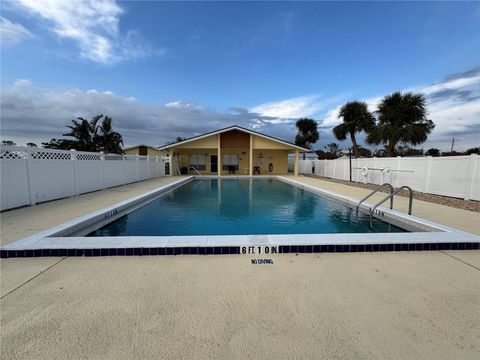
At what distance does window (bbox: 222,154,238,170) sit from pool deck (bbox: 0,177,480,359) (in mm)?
18295

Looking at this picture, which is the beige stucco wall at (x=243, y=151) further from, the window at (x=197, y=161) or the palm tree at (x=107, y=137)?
the palm tree at (x=107, y=137)

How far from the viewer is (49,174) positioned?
680 centimetres

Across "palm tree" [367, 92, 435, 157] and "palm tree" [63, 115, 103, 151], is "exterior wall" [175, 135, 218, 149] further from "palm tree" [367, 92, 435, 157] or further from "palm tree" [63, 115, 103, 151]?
"palm tree" [367, 92, 435, 157]

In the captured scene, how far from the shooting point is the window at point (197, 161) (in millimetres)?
21172

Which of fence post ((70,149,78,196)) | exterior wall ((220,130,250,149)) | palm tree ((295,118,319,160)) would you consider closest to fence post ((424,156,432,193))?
exterior wall ((220,130,250,149))

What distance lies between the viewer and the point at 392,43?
37.9 feet

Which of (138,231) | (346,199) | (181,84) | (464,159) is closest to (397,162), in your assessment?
(464,159)

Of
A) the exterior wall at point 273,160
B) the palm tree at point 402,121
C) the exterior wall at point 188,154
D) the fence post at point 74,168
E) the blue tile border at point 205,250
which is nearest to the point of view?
the blue tile border at point 205,250

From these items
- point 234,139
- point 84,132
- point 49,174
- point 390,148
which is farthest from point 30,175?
point 390,148

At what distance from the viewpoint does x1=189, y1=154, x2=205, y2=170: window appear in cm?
2117

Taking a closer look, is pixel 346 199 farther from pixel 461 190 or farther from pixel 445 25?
pixel 445 25

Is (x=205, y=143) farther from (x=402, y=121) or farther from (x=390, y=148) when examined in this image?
(x=402, y=121)

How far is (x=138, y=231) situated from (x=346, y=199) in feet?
22.0

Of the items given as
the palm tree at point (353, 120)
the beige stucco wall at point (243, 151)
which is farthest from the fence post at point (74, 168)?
the palm tree at point (353, 120)
